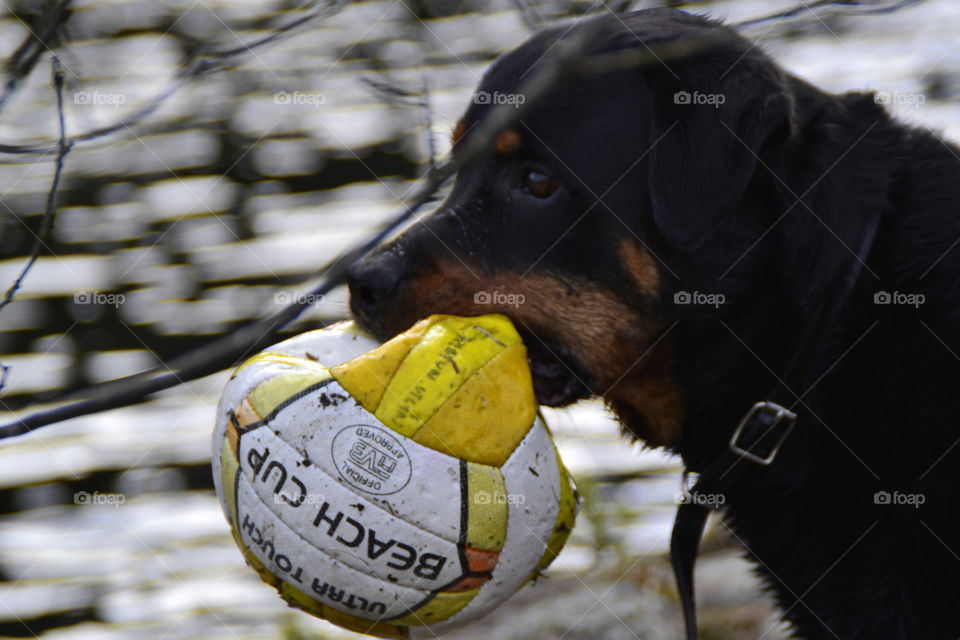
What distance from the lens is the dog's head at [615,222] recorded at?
2.50 m

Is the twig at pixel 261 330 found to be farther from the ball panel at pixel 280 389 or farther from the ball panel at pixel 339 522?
the ball panel at pixel 339 522

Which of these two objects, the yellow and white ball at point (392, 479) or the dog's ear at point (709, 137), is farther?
the dog's ear at point (709, 137)

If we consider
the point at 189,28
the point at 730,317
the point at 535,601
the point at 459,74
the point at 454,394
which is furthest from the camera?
the point at 189,28

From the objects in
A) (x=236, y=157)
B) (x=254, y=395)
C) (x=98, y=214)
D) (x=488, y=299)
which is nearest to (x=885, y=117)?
(x=488, y=299)

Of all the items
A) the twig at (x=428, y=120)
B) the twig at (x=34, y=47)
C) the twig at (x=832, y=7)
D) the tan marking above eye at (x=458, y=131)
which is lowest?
the tan marking above eye at (x=458, y=131)

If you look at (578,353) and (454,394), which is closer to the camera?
(454,394)

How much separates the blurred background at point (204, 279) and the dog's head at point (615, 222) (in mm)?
1259

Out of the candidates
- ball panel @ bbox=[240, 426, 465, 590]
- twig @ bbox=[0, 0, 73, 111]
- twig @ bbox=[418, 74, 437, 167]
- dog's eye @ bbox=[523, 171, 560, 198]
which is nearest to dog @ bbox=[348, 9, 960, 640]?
dog's eye @ bbox=[523, 171, 560, 198]

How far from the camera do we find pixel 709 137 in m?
2.51

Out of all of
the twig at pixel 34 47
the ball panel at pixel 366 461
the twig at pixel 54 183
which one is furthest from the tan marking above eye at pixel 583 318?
the twig at pixel 34 47

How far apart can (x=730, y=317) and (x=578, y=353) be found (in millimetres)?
362

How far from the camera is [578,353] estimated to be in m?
2.56

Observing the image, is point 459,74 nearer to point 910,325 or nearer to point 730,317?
point 730,317

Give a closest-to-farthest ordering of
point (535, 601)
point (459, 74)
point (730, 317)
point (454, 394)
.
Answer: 1. point (454, 394)
2. point (730, 317)
3. point (535, 601)
4. point (459, 74)
